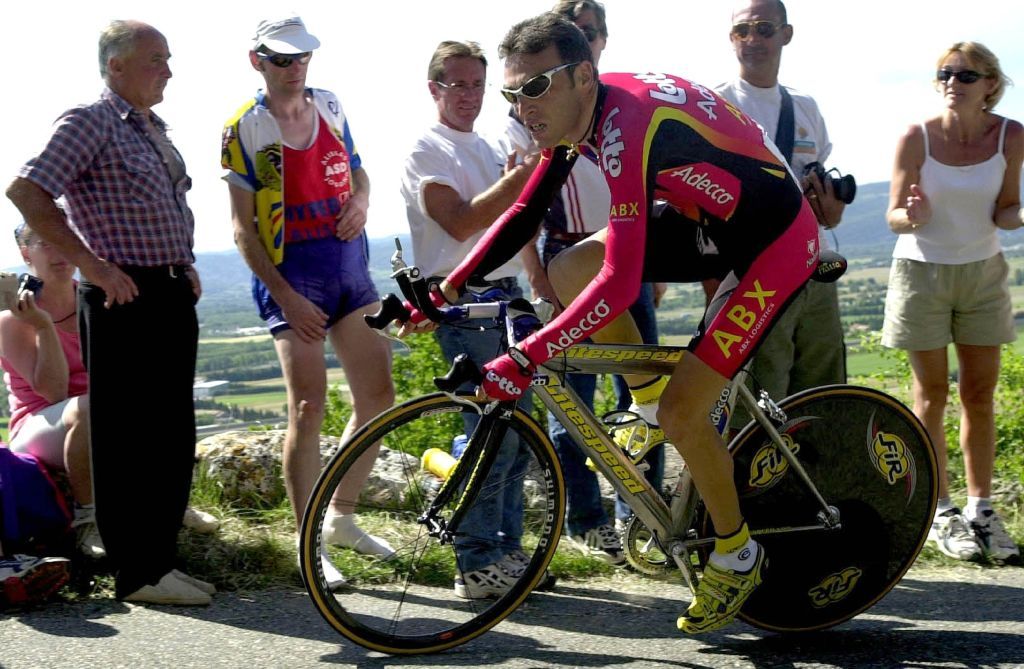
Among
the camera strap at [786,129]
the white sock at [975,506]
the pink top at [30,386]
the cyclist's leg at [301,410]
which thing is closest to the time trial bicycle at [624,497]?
the cyclist's leg at [301,410]

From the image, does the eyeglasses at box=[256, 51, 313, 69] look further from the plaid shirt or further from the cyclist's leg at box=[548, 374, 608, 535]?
the cyclist's leg at box=[548, 374, 608, 535]

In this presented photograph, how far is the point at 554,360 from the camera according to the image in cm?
411

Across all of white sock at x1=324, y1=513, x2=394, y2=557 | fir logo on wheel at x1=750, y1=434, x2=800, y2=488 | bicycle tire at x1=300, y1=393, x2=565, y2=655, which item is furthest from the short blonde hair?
white sock at x1=324, y1=513, x2=394, y2=557

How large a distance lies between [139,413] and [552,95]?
7.43 feet

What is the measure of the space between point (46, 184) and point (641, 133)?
92.1 inches

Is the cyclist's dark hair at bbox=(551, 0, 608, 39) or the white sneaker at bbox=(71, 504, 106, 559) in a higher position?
the cyclist's dark hair at bbox=(551, 0, 608, 39)

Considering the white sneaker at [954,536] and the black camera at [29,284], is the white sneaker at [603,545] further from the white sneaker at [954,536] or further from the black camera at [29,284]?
the black camera at [29,284]

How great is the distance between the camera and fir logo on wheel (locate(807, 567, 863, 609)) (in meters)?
4.48

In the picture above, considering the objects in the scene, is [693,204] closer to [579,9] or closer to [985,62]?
[579,9]

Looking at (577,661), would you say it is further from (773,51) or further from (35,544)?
(773,51)

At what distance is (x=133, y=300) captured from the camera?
187 inches

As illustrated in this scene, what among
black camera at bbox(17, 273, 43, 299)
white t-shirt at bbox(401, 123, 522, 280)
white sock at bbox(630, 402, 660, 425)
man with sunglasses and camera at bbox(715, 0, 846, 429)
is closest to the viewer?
white sock at bbox(630, 402, 660, 425)

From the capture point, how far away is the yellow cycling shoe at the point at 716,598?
162 inches

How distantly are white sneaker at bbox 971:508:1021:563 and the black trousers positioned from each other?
146 inches
